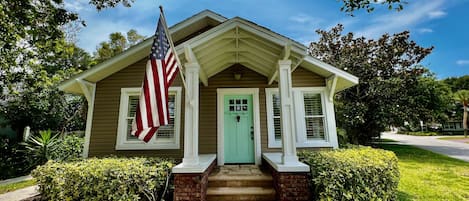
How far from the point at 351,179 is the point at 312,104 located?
316cm

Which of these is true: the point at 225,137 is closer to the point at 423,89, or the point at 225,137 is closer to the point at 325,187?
the point at 325,187

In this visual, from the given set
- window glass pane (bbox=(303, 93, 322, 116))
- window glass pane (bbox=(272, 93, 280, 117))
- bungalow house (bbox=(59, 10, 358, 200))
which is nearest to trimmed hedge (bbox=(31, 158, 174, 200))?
bungalow house (bbox=(59, 10, 358, 200))

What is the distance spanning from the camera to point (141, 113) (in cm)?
252

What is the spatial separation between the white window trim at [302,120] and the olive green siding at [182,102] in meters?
0.13

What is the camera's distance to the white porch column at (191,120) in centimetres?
376

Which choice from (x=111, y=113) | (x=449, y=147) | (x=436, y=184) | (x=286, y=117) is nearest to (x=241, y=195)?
(x=286, y=117)

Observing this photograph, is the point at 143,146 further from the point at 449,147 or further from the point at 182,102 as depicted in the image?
the point at 449,147

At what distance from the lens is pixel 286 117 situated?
3996 mm

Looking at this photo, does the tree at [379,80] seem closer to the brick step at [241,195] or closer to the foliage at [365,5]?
the foliage at [365,5]

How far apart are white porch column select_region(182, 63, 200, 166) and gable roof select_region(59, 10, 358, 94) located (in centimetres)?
31

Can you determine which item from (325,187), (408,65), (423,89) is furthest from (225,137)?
(423,89)

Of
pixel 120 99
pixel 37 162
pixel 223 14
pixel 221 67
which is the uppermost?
pixel 223 14

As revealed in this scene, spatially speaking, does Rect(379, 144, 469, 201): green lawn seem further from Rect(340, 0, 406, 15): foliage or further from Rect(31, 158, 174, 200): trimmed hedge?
Rect(31, 158, 174, 200): trimmed hedge

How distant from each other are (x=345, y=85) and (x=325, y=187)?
4.06 metres
